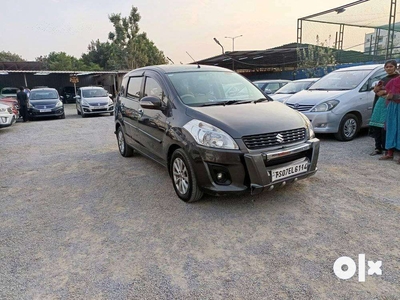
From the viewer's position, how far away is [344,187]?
3707mm

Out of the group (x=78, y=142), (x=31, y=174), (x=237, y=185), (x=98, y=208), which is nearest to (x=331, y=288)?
(x=237, y=185)

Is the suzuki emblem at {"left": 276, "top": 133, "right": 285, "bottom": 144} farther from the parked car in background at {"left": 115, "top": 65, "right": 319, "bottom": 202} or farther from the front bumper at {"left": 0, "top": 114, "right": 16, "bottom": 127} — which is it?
the front bumper at {"left": 0, "top": 114, "right": 16, "bottom": 127}

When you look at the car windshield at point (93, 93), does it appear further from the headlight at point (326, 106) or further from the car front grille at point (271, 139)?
the car front grille at point (271, 139)

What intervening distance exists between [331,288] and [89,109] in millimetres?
13609

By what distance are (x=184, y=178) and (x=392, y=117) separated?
11.7 feet

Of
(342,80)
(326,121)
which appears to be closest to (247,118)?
(326,121)

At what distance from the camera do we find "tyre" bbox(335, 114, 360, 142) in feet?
19.7

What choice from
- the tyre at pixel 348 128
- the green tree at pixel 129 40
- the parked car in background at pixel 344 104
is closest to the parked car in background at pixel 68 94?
the green tree at pixel 129 40

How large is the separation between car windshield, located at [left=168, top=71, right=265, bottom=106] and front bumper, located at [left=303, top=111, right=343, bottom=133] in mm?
2254

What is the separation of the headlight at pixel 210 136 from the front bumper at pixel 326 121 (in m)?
3.71

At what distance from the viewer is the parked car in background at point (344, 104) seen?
5910 millimetres

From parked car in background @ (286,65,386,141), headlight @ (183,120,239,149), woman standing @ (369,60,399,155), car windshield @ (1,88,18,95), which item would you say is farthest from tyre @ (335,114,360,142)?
car windshield @ (1,88,18,95)

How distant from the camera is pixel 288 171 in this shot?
10.3ft

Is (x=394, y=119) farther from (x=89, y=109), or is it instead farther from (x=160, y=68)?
(x=89, y=109)
